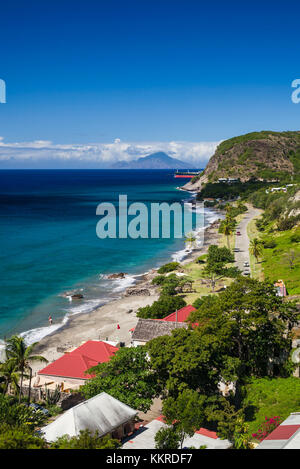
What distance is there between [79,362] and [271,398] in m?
14.4

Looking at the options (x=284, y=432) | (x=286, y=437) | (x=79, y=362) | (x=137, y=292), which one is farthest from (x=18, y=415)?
(x=137, y=292)

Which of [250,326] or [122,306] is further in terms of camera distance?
[122,306]

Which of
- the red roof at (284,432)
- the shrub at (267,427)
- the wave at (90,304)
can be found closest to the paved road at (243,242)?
the wave at (90,304)

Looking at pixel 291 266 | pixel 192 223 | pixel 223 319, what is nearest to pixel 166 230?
pixel 192 223

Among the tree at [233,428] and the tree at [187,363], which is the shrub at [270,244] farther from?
the tree at [233,428]

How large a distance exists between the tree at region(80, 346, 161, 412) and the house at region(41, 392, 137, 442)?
128 cm

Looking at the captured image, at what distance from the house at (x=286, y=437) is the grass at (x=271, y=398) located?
3.21m

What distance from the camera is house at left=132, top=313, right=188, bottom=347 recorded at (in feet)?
110

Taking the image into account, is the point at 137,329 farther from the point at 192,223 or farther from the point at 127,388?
the point at 192,223

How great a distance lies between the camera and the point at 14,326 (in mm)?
45375

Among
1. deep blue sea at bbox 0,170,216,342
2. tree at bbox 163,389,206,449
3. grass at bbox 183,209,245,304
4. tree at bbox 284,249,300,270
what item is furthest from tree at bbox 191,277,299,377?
tree at bbox 284,249,300,270

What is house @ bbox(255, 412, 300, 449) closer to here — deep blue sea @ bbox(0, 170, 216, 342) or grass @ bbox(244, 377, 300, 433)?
grass @ bbox(244, 377, 300, 433)

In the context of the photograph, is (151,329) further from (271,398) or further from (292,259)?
(292,259)
